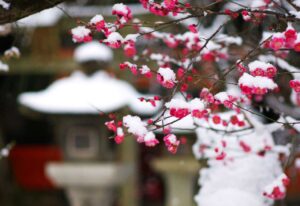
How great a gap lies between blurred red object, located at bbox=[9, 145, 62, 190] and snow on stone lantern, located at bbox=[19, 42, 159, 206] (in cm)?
281

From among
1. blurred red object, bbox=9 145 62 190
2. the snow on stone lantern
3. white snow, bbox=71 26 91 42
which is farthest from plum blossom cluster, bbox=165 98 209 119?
blurred red object, bbox=9 145 62 190

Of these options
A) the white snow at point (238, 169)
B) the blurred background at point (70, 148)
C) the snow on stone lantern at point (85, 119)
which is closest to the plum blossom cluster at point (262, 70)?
the white snow at point (238, 169)

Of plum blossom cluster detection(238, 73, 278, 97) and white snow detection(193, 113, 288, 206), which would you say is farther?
white snow detection(193, 113, 288, 206)

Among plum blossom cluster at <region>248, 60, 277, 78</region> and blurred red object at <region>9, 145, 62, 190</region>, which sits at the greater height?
plum blossom cluster at <region>248, 60, 277, 78</region>

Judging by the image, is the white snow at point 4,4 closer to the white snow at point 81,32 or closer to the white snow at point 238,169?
the white snow at point 81,32

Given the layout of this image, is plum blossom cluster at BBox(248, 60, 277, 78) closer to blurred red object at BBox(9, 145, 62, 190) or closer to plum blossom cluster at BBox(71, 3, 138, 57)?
plum blossom cluster at BBox(71, 3, 138, 57)

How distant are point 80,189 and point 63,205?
10.5ft

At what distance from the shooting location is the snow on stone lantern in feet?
22.0

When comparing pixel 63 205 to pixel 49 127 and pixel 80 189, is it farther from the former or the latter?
pixel 80 189

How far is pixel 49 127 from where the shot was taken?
10484 mm

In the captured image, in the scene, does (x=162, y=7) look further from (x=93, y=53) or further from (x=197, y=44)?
(x=93, y=53)

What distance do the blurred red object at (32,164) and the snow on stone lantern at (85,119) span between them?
2812 mm

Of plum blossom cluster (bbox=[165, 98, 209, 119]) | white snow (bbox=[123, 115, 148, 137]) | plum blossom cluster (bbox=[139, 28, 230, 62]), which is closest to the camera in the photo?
plum blossom cluster (bbox=[165, 98, 209, 119])

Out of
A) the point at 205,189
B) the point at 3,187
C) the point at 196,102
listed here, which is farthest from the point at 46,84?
the point at 196,102
